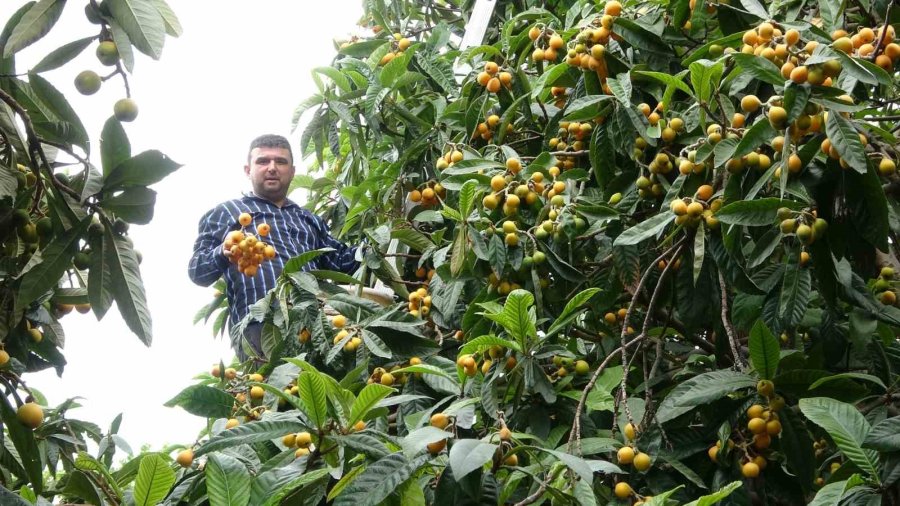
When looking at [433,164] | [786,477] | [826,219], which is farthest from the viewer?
[433,164]

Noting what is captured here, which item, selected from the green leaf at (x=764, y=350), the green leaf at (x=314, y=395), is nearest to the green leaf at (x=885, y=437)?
the green leaf at (x=764, y=350)

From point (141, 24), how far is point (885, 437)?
53.2 inches

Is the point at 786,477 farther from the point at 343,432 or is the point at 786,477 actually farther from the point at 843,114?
the point at 343,432

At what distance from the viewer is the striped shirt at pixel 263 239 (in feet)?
10.9

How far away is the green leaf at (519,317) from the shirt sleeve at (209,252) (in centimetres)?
150

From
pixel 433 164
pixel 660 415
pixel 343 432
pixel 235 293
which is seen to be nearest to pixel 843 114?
pixel 660 415

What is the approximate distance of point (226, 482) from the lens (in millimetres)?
1521

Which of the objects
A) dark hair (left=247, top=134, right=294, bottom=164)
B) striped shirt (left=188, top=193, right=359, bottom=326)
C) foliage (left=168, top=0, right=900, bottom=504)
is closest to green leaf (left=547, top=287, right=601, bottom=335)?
foliage (left=168, top=0, right=900, bottom=504)

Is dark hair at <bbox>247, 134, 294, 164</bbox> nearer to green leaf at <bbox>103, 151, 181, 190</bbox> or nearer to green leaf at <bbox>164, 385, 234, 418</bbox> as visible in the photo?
green leaf at <bbox>164, 385, 234, 418</bbox>

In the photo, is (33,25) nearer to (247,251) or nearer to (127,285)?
(127,285)

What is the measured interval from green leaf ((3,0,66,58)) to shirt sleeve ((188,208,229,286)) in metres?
1.70

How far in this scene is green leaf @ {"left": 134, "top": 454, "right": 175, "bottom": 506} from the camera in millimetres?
1548

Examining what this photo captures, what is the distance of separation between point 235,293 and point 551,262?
142 centimetres

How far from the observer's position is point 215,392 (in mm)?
2033
